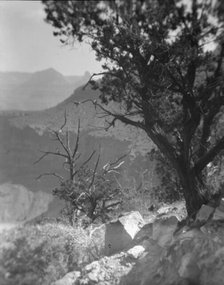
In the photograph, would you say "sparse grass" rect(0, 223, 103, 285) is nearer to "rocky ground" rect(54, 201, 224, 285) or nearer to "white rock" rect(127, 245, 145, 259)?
"rocky ground" rect(54, 201, 224, 285)

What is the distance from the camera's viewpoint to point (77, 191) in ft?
66.1

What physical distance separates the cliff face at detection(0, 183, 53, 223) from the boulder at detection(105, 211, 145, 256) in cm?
7694

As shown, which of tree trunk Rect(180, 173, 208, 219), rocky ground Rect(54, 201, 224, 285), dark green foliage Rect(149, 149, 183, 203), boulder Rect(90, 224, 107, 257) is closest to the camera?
rocky ground Rect(54, 201, 224, 285)

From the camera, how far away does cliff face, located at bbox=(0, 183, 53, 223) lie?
8801 centimetres

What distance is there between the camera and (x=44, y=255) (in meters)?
11.8

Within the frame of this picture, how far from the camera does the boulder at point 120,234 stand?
11011mm

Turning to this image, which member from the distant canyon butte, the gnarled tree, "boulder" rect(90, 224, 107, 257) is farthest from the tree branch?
the distant canyon butte

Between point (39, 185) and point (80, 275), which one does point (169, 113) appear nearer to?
point (80, 275)

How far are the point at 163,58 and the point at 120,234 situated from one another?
488cm

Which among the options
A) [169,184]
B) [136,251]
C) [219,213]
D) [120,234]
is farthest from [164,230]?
[169,184]

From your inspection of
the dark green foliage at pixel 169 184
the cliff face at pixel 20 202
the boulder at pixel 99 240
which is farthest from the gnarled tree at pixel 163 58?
the cliff face at pixel 20 202

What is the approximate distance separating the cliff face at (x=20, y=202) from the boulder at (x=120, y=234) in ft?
252

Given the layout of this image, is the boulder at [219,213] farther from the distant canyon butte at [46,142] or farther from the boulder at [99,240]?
the distant canyon butte at [46,142]

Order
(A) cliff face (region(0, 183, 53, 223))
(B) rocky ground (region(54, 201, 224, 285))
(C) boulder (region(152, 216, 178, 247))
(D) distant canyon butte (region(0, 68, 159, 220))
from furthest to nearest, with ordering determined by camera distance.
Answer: (A) cliff face (region(0, 183, 53, 223)) → (D) distant canyon butte (region(0, 68, 159, 220)) → (C) boulder (region(152, 216, 178, 247)) → (B) rocky ground (region(54, 201, 224, 285))
